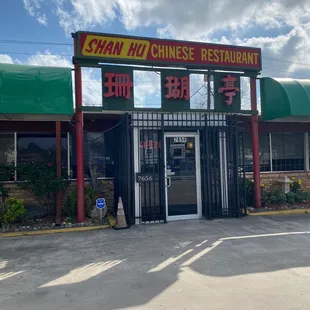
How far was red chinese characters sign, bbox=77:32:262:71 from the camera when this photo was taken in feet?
25.0

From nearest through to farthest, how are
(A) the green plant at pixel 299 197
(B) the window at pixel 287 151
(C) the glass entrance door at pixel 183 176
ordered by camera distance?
(C) the glass entrance door at pixel 183 176 < (A) the green plant at pixel 299 197 < (B) the window at pixel 287 151

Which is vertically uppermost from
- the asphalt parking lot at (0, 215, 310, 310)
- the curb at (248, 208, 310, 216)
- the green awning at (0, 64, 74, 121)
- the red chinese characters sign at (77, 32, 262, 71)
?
the red chinese characters sign at (77, 32, 262, 71)

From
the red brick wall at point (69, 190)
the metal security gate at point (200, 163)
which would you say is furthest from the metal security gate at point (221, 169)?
the red brick wall at point (69, 190)

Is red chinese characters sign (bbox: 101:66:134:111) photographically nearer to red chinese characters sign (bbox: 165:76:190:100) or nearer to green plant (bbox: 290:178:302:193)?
red chinese characters sign (bbox: 165:76:190:100)

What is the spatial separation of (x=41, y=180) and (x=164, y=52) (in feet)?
15.6

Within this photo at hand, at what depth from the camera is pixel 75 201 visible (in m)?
8.04

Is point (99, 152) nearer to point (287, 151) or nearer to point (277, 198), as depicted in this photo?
point (277, 198)

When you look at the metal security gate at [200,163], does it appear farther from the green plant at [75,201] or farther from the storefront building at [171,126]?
the green plant at [75,201]

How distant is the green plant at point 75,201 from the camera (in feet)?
26.5

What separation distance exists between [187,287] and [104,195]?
5.76 m

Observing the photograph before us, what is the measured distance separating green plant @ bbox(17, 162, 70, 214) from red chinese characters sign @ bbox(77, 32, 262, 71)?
3112 millimetres

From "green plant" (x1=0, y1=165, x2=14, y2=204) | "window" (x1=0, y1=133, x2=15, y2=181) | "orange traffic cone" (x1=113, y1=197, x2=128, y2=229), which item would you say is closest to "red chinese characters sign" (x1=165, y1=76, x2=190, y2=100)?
"orange traffic cone" (x1=113, y1=197, x2=128, y2=229)

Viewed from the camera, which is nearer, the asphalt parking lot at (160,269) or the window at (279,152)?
the asphalt parking lot at (160,269)

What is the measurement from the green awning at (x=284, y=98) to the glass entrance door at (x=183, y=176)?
2.59 meters
